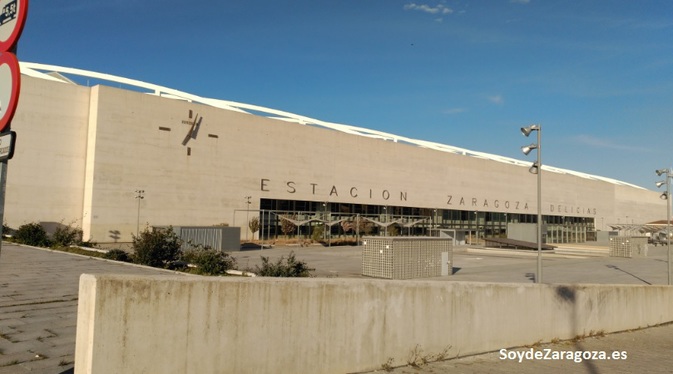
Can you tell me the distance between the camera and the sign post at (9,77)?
10.5 ft

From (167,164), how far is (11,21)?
41.8 meters

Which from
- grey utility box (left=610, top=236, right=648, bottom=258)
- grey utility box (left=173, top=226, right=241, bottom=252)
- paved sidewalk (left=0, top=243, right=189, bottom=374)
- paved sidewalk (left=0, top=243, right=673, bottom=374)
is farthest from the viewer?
grey utility box (left=610, top=236, right=648, bottom=258)

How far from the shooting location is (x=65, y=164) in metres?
39.5

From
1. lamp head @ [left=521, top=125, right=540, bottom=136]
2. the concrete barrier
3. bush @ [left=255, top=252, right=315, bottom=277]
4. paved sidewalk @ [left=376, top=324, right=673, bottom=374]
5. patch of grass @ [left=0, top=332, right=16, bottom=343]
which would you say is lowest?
paved sidewalk @ [left=376, top=324, right=673, bottom=374]

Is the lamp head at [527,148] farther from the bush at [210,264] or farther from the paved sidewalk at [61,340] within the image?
the bush at [210,264]

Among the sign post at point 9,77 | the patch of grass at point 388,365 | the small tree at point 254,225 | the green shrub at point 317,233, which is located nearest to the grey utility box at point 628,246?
the green shrub at point 317,233

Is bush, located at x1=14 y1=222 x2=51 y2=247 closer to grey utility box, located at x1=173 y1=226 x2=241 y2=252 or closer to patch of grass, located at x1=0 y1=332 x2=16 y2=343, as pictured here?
grey utility box, located at x1=173 y1=226 x2=241 y2=252

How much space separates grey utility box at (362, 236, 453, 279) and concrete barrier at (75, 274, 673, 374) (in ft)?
34.2

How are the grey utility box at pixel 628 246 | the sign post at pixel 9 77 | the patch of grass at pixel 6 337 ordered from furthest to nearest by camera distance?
the grey utility box at pixel 628 246 → the patch of grass at pixel 6 337 → the sign post at pixel 9 77

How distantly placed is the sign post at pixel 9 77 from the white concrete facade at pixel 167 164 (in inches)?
1518

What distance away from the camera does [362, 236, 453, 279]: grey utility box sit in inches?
751

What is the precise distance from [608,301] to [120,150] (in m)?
38.5

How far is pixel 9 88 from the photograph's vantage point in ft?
10.7

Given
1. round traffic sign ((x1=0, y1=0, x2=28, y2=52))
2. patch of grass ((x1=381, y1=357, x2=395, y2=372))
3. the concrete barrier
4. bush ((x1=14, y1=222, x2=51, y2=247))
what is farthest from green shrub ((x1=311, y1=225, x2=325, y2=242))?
round traffic sign ((x1=0, y1=0, x2=28, y2=52))
